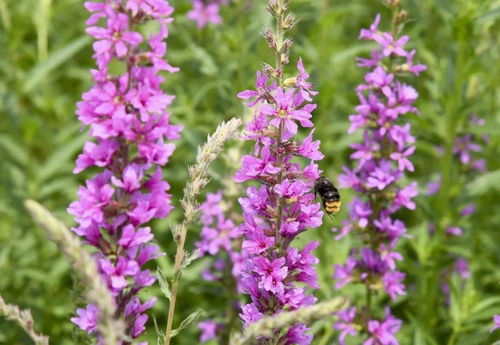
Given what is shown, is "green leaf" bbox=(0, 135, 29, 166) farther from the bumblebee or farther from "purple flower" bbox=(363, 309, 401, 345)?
"purple flower" bbox=(363, 309, 401, 345)

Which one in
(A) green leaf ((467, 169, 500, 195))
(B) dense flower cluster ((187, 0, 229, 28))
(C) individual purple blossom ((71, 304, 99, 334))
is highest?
(B) dense flower cluster ((187, 0, 229, 28))

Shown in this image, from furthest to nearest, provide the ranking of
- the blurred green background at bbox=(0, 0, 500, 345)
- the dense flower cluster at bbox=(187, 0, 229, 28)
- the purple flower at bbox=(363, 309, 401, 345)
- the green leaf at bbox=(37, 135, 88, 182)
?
the dense flower cluster at bbox=(187, 0, 229, 28) → the green leaf at bbox=(37, 135, 88, 182) → the blurred green background at bbox=(0, 0, 500, 345) → the purple flower at bbox=(363, 309, 401, 345)

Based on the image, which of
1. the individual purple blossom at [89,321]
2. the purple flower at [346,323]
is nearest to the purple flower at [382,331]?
the purple flower at [346,323]

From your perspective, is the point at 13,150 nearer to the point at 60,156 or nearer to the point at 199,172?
the point at 60,156

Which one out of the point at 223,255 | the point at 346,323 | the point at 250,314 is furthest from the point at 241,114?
the point at 250,314

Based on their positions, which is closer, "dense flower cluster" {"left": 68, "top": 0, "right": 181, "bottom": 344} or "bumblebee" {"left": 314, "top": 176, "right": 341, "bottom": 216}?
"dense flower cluster" {"left": 68, "top": 0, "right": 181, "bottom": 344}

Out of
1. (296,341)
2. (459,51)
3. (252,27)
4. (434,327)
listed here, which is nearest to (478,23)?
(459,51)

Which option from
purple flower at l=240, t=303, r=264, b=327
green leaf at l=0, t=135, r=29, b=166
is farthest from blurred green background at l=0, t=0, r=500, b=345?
purple flower at l=240, t=303, r=264, b=327

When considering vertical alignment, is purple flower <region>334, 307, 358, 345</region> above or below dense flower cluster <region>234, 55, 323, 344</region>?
below

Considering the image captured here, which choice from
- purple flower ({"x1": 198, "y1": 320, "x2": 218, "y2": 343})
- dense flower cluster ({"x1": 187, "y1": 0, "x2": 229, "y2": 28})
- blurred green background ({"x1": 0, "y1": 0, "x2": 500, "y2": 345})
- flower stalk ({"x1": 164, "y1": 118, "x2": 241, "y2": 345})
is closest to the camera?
flower stalk ({"x1": 164, "y1": 118, "x2": 241, "y2": 345})
